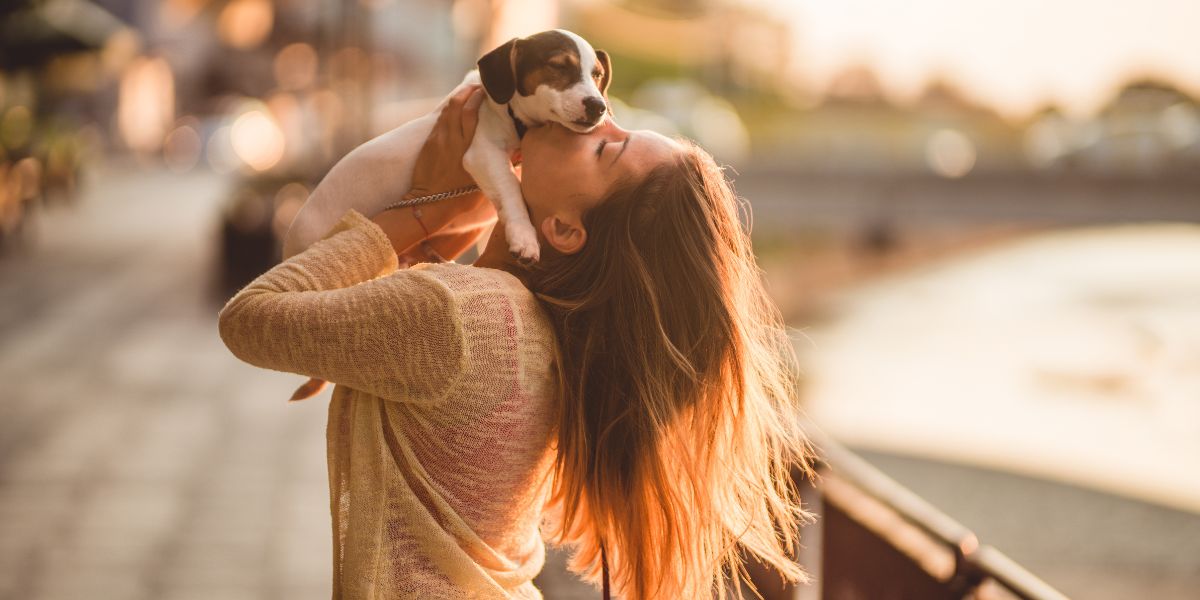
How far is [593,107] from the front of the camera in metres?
1.74

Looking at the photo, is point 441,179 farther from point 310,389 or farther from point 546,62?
point 310,389

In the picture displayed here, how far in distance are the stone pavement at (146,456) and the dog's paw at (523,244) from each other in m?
1.63

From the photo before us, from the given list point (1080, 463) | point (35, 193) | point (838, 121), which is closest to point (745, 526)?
point (1080, 463)

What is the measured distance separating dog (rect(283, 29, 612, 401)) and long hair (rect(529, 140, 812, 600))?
0.39 feet

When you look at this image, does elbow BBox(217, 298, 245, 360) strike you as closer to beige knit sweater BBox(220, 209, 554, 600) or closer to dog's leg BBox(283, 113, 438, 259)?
beige knit sweater BBox(220, 209, 554, 600)

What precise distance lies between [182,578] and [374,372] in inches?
155

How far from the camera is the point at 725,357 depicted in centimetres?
185

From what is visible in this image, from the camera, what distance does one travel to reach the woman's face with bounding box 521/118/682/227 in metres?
1.79

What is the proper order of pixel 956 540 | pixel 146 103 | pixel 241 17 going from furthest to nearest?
pixel 146 103 → pixel 241 17 → pixel 956 540

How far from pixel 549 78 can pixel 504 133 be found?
14cm

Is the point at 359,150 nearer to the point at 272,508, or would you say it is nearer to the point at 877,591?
the point at 877,591

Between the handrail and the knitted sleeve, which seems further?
the handrail

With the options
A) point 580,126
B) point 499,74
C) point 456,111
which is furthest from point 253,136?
point 580,126

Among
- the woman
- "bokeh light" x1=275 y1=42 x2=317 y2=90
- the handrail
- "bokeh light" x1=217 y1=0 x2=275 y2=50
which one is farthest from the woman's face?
"bokeh light" x1=275 y1=42 x2=317 y2=90
